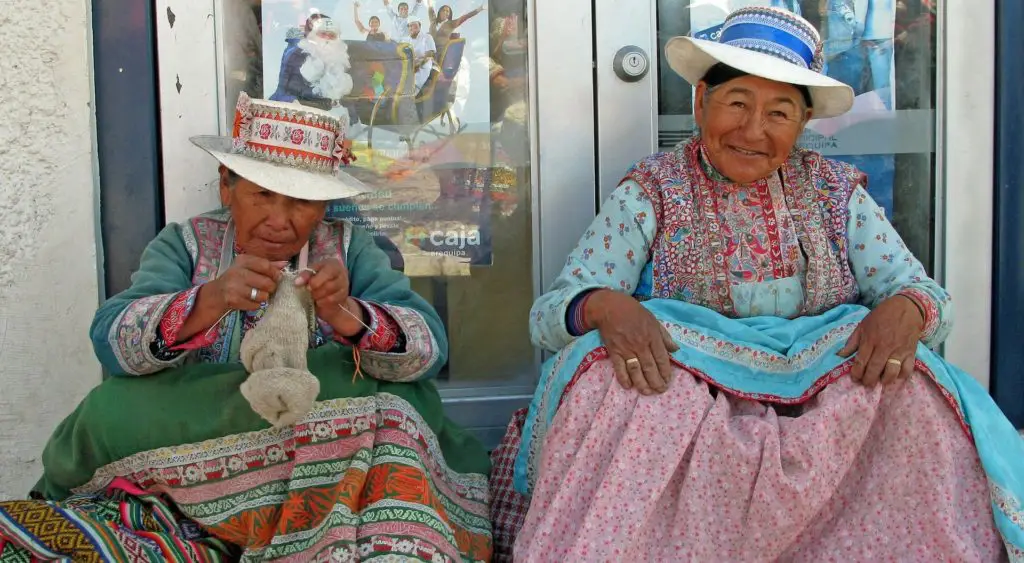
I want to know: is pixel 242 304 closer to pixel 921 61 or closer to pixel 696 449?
pixel 696 449

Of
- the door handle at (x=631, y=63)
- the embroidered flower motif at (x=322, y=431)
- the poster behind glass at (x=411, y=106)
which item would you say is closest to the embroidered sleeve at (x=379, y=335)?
the embroidered flower motif at (x=322, y=431)

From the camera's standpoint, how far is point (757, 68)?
7.72ft

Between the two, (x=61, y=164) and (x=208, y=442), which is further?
(x=61, y=164)

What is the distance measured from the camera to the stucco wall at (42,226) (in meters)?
2.88

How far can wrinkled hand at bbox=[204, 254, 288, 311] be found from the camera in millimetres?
2076

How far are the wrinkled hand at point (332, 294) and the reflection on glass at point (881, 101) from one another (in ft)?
4.99

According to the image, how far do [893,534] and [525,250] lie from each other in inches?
64.8

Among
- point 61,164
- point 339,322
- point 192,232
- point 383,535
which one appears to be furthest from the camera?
point 61,164

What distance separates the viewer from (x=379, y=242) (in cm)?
325

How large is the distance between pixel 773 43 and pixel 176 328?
1.73m

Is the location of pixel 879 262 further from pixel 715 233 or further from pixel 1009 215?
pixel 1009 215

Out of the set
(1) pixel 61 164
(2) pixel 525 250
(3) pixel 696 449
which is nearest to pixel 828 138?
(2) pixel 525 250

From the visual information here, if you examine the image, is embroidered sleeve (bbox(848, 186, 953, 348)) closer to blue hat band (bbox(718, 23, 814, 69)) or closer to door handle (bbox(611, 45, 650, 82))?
blue hat band (bbox(718, 23, 814, 69))

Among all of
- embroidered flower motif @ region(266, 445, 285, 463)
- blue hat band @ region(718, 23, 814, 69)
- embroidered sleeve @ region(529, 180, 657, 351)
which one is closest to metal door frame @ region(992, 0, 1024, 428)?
blue hat band @ region(718, 23, 814, 69)
